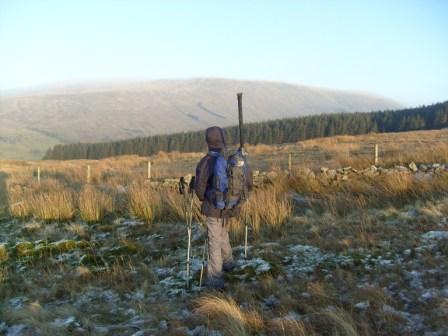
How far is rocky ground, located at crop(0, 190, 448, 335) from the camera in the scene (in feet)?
13.4

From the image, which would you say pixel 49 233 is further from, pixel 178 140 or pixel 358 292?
pixel 178 140

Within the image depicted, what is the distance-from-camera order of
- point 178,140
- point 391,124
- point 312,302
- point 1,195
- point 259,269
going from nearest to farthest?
point 312,302 → point 259,269 → point 1,195 → point 391,124 → point 178,140

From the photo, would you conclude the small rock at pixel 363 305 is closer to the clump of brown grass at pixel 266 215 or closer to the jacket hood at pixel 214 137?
the jacket hood at pixel 214 137

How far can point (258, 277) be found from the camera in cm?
505

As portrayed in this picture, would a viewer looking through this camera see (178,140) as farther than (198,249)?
Yes

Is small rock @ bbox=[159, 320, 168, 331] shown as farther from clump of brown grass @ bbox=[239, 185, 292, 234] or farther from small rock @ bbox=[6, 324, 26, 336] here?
clump of brown grass @ bbox=[239, 185, 292, 234]

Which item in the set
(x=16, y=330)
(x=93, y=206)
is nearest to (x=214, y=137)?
(x=16, y=330)

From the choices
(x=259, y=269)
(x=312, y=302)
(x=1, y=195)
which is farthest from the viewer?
(x=1, y=195)

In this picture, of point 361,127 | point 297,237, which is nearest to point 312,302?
point 297,237

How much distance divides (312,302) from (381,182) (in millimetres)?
5544

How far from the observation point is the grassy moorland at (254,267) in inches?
158

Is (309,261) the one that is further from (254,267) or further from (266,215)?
(266,215)

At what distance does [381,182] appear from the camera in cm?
917

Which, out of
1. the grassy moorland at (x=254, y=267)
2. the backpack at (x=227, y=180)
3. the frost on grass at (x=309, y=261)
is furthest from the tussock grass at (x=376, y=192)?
the backpack at (x=227, y=180)
